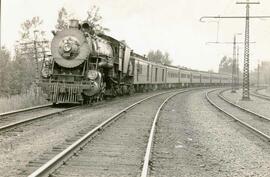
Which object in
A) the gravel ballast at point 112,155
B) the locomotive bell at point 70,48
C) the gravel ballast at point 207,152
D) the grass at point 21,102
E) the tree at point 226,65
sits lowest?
the gravel ballast at point 207,152

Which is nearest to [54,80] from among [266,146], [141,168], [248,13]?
[266,146]

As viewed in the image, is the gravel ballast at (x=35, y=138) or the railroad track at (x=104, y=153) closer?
the railroad track at (x=104, y=153)

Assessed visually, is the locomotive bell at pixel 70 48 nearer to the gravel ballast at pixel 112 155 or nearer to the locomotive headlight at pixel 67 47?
the locomotive headlight at pixel 67 47

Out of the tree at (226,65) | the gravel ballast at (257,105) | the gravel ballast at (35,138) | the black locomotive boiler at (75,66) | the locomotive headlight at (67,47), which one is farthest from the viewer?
the tree at (226,65)

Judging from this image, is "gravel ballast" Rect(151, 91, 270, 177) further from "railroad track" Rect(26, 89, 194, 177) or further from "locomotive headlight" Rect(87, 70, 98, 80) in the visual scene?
"locomotive headlight" Rect(87, 70, 98, 80)

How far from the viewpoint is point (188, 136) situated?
412 inches

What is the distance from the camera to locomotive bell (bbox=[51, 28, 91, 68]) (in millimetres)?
18047

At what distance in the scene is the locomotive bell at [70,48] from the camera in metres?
18.0

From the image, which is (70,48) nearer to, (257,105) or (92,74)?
(92,74)

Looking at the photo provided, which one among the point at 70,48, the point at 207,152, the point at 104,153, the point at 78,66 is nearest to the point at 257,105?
the point at 78,66

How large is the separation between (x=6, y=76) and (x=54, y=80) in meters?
36.2

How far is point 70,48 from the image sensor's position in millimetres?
18000

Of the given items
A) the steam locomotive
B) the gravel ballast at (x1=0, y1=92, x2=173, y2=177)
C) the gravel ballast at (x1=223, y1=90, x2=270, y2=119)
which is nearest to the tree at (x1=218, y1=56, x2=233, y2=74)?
the gravel ballast at (x1=223, y1=90, x2=270, y2=119)

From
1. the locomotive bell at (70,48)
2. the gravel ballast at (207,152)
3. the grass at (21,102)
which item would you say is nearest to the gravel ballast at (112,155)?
the gravel ballast at (207,152)
